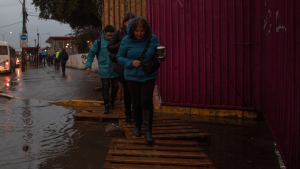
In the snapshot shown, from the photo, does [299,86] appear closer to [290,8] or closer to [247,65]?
[290,8]

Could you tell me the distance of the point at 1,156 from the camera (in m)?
3.58

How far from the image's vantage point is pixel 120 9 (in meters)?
6.95

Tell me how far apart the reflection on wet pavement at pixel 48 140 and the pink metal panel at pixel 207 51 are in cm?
209

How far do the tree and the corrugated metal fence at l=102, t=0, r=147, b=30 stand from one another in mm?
8620

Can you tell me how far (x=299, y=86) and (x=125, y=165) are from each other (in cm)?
184

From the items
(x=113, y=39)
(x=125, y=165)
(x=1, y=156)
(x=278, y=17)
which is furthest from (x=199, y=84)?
(x=1, y=156)

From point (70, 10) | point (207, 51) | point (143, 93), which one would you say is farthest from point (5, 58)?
Answer: point (143, 93)

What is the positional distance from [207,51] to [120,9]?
242 cm

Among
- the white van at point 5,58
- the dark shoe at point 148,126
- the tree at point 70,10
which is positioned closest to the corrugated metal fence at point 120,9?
the dark shoe at point 148,126

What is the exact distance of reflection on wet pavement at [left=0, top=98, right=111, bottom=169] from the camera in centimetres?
342

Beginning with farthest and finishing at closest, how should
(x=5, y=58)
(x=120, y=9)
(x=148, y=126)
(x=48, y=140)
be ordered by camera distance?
1. (x=5, y=58)
2. (x=120, y=9)
3. (x=48, y=140)
4. (x=148, y=126)

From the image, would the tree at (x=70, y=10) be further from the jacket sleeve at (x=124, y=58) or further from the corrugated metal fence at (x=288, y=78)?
the corrugated metal fence at (x=288, y=78)

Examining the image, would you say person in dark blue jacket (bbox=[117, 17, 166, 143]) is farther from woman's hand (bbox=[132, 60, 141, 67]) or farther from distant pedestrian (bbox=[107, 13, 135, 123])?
distant pedestrian (bbox=[107, 13, 135, 123])

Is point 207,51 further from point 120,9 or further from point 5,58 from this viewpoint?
point 5,58
